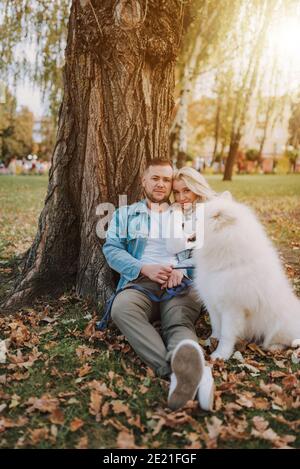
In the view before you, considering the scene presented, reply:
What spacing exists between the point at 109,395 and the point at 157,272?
103 cm

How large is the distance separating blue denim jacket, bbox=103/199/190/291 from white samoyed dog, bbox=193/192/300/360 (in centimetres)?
58

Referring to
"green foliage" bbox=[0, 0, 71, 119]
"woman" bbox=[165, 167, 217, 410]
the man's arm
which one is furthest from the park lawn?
"green foliage" bbox=[0, 0, 71, 119]

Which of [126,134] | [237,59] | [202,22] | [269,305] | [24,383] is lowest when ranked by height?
[24,383]

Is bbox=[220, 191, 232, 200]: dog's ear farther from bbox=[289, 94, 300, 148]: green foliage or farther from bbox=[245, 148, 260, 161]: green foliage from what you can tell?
bbox=[245, 148, 260, 161]: green foliage

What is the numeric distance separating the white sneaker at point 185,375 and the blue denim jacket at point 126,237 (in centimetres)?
113

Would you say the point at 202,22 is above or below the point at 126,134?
above

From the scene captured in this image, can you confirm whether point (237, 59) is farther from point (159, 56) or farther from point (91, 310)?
point (91, 310)

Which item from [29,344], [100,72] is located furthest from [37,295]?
[100,72]

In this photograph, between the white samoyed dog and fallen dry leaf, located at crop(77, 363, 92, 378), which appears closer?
fallen dry leaf, located at crop(77, 363, 92, 378)

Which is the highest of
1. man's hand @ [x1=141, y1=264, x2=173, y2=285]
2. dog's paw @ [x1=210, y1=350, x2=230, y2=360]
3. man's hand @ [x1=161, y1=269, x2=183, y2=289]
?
man's hand @ [x1=141, y1=264, x2=173, y2=285]

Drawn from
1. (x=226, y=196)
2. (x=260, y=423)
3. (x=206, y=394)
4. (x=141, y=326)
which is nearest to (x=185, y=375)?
(x=206, y=394)

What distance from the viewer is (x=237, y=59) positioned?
8.48 metres

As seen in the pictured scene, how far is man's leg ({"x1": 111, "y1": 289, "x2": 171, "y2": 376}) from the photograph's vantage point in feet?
10.0

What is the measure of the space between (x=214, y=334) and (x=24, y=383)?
4.84ft
